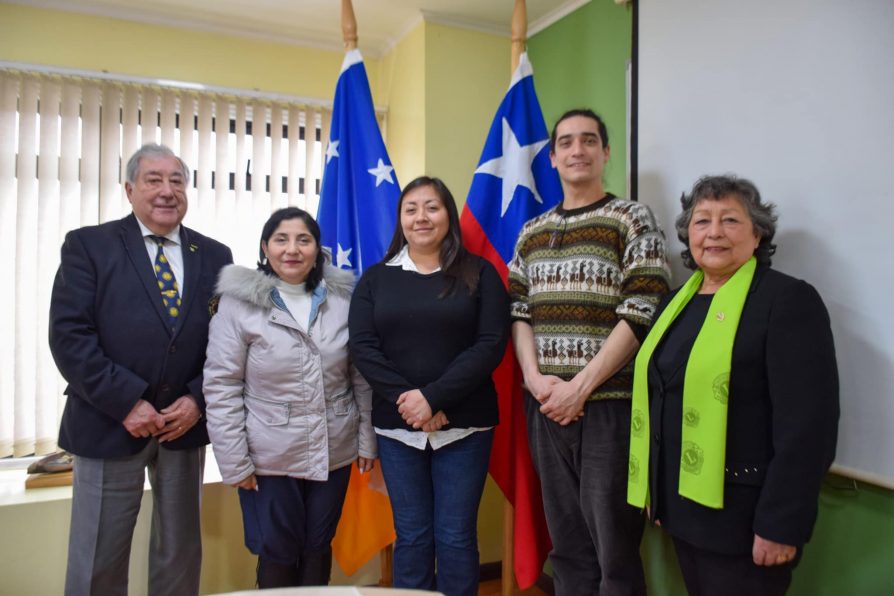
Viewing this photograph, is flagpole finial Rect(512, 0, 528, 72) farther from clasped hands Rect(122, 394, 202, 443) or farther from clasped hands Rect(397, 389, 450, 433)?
clasped hands Rect(122, 394, 202, 443)

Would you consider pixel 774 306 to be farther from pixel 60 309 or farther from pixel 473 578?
A: pixel 60 309

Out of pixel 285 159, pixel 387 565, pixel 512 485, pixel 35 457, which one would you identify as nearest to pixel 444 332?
pixel 512 485

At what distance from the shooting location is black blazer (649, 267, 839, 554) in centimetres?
117

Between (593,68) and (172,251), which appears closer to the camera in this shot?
(172,251)

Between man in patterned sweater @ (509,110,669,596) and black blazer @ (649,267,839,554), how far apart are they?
280 millimetres

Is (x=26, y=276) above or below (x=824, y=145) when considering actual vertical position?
below

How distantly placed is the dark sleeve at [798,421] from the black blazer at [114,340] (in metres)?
1.54

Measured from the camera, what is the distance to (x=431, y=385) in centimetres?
159

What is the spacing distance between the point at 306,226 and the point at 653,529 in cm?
149

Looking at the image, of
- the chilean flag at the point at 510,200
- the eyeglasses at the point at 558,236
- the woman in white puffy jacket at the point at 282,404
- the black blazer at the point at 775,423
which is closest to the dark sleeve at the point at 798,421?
the black blazer at the point at 775,423

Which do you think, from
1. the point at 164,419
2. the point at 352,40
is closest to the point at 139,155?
the point at 164,419

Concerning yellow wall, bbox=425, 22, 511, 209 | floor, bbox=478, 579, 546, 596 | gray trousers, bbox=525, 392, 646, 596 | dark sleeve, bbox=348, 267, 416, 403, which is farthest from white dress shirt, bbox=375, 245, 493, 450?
yellow wall, bbox=425, 22, 511, 209

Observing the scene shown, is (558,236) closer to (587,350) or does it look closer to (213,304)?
(587,350)

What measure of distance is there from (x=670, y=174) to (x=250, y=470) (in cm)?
157
